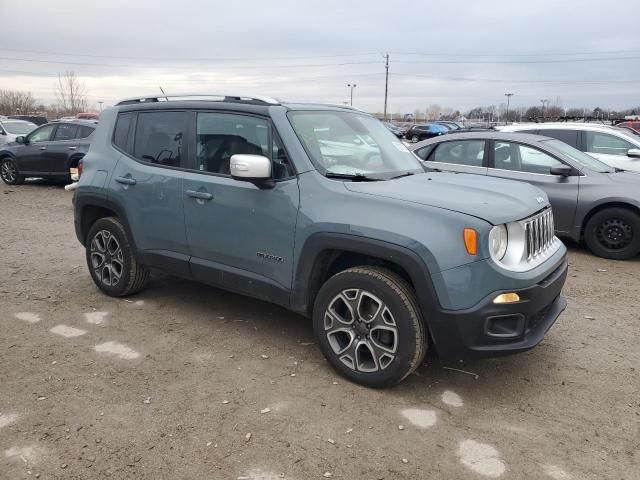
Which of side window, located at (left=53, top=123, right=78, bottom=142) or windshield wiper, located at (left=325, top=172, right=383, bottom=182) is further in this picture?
side window, located at (left=53, top=123, right=78, bottom=142)

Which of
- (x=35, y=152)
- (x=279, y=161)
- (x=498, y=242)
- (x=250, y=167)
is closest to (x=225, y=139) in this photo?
(x=279, y=161)

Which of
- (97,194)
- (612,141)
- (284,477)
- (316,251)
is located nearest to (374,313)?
(316,251)

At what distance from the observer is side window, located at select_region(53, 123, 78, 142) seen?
518 inches

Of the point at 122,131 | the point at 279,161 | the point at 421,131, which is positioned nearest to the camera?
the point at 279,161

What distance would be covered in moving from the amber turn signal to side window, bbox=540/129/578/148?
7126 mm

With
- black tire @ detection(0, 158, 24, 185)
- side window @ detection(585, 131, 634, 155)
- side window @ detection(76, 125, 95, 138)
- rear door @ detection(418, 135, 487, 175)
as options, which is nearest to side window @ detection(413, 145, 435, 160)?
rear door @ detection(418, 135, 487, 175)

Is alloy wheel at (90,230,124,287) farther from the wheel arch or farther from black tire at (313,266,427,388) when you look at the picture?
the wheel arch

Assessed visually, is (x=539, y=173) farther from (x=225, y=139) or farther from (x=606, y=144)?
(x=225, y=139)

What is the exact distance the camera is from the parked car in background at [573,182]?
6855 millimetres

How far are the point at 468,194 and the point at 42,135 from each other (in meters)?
12.7

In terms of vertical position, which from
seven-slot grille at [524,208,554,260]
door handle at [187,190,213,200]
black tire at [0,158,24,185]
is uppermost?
door handle at [187,190,213,200]

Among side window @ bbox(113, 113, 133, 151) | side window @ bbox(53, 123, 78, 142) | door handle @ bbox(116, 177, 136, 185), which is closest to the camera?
door handle @ bbox(116, 177, 136, 185)

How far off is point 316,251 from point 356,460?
1329 mm

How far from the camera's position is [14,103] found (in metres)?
72.8
